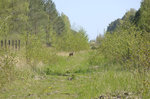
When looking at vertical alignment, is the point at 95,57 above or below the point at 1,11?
below

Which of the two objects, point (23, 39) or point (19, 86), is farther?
point (23, 39)

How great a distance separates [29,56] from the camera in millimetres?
14023

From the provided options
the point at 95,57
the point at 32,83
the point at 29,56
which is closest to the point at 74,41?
the point at 95,57

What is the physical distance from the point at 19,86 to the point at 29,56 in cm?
486

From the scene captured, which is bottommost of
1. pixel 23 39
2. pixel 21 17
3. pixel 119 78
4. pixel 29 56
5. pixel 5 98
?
pixel 5 98

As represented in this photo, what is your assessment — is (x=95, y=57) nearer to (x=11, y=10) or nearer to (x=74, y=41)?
(x=74, y=41)

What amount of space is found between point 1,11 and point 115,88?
2439 cm

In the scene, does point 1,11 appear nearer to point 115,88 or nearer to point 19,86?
point 19,86

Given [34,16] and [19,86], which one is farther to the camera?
[34,16]

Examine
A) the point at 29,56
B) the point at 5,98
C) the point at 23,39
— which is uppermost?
the point at 23,39

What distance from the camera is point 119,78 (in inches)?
332

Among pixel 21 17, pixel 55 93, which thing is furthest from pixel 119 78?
pixel 21 17

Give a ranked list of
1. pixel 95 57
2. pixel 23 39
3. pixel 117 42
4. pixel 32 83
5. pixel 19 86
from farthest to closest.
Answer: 1. pixel 95 57
2. pixel 23 39
3. pixel 117 42
4. pixel 32 83
5. pixel 19 86

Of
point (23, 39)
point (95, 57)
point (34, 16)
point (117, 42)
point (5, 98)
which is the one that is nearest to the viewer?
point (5, 98)
